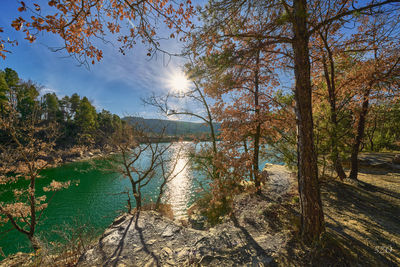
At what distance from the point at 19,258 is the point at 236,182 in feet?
28.8

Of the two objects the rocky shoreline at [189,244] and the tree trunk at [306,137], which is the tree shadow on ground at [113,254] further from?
the tree trunk at [306,137]

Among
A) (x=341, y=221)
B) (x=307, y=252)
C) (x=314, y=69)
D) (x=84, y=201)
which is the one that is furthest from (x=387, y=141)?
(x=84, y=201)

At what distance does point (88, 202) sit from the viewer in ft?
39.2

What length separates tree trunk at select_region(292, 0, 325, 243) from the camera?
107 inches

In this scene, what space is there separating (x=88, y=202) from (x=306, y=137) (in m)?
Result: 15.7

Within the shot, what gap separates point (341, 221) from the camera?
4.00 metres

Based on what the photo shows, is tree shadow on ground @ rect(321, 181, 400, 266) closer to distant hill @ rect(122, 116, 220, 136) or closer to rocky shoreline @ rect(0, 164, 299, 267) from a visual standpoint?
rocky shoreline @ rect(0, 164, 299, 267)

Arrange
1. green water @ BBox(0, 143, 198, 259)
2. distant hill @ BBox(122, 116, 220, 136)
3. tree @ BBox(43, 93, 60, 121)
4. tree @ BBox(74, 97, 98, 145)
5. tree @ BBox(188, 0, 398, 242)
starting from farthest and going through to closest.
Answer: tree @ BBox(74, 97, 98, 145), tree @ BBox(43, 93, 60, 121), distant hill @ BBox(122, 116, 220, 136), green water @ BBox(0, 143, 198, 259), tree @ BBox(188, 0, 398, 242)

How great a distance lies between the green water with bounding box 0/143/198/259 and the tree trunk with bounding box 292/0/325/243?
6.37 m

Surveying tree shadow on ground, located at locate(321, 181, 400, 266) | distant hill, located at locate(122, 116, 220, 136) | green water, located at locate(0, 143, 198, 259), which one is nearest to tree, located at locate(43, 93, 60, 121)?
green water, located at locate(0, 143, 198, 259)

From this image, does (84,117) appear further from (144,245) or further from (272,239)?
(272,239)

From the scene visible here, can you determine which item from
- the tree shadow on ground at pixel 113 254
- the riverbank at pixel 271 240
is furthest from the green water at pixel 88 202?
the riverbank at pixel 271 240

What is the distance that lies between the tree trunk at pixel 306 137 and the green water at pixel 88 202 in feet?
20.9

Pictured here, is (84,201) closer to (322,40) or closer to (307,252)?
(307,252)
